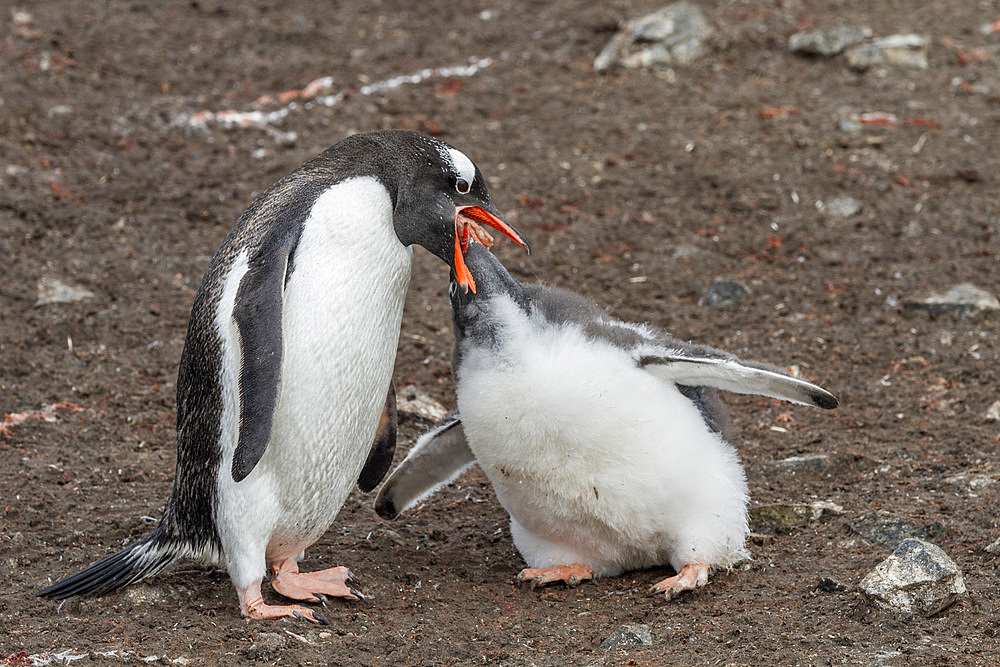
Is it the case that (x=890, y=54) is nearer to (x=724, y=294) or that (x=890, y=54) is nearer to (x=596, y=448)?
(x=724, y=294)

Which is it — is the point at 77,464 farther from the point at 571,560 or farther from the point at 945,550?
the point at 945,550

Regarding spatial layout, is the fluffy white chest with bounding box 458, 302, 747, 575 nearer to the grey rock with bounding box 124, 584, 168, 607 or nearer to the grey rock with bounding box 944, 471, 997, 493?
the grey rock with bounding box 944, 471, 997, 493

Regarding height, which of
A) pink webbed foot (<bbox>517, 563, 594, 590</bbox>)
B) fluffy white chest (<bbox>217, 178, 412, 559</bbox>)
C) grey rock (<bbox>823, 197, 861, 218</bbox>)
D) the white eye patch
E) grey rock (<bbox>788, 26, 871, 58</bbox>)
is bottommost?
grey rock (<bbox>823, 197, 861, 218</bbox>)

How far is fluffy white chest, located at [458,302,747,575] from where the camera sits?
11.1ft

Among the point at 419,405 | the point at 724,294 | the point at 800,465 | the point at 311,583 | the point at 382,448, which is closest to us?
the point at 311,583

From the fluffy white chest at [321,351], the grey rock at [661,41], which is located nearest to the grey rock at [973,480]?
the fluffy white chest at [321,351]

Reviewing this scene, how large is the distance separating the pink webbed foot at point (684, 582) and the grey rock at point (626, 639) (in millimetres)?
345

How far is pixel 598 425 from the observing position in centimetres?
341

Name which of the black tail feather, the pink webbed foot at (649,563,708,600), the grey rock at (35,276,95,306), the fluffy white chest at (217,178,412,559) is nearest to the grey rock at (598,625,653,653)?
the pink webbed foot at (649,563,708,600)

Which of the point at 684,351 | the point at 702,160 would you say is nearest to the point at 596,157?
the point at 702,160

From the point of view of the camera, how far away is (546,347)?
3.43m

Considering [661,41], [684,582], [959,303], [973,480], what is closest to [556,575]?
[684,582]

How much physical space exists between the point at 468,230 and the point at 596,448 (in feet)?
2.56

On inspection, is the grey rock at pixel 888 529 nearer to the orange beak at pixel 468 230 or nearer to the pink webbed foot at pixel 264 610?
the orange beak at pixel 468 230
